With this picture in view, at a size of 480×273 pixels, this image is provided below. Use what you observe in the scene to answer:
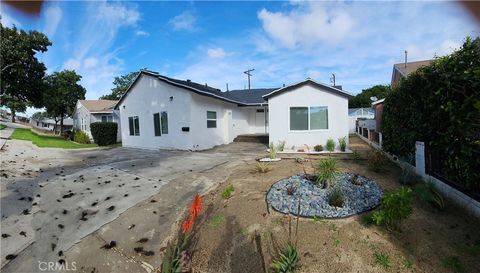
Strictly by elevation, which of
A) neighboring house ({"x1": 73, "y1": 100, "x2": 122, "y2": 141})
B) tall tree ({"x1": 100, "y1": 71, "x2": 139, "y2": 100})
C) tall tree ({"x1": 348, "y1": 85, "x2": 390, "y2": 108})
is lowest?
neighboring house ({"x1": 73, "y1": 100, "x2": 122, "y2": 141})

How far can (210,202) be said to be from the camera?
18.7 feet

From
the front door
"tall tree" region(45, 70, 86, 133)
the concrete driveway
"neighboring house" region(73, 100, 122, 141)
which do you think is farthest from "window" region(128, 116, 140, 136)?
"tall tree" region(45, 70, 86, 133)

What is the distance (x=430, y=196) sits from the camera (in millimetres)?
4492

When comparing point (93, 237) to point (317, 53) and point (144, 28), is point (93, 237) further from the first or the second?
point (317, 53)

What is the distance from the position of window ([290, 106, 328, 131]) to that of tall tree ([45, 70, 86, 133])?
103ft

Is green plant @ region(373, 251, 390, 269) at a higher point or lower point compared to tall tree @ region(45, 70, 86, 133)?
lower

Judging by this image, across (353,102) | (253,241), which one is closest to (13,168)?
(253,241)

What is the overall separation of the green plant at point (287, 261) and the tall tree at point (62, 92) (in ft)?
120

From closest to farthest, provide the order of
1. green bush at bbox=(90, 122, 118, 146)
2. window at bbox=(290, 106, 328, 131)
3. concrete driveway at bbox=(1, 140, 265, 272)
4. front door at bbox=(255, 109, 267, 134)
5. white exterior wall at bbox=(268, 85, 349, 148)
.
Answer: concrete driveway at bbox=(1, 140, 265, 272) < white exterior wall at bbox=(268, 85, 349, 148) < window at bbox=(290, 106, 328, 131) < green bush at bbox=(90, 122, 118, 146) < front door at bbox=(255, 109, 267, 134)

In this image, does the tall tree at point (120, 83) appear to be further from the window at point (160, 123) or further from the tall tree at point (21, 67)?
the window at point (160, 123)

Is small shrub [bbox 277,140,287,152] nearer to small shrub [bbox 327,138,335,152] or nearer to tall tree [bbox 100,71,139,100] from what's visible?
small shrub [bbox 327,138,335,152]

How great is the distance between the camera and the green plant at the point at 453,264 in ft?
10.0

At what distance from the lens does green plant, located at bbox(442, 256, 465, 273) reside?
3053 millimetres

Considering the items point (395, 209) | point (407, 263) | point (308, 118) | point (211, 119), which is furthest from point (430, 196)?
point (211, 119)
